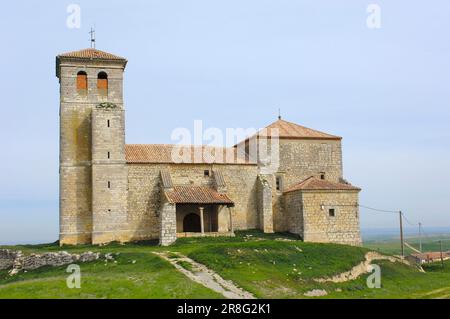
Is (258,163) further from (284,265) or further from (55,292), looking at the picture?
(55,292)

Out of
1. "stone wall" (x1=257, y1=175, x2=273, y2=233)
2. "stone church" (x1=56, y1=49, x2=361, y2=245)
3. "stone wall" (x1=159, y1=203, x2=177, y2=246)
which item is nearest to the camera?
"stone wall" (x1=159, y1=203, x2=177, y2=246)

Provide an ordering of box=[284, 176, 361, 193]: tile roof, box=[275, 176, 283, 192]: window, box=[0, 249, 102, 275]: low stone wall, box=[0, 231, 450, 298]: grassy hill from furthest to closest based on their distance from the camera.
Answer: box=[275, 176, 283, 192]: window < box=[284, 176, 361, 193]: tile roof < box=[0, 249, 102, 275]: low stone wall < box=[0, 231, 450, 298]: grassy hill

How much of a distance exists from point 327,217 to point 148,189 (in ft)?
38.7

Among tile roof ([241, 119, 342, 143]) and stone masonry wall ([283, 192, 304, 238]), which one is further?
tile roof ([241, 119, 342, 143])

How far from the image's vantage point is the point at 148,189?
39000 mm

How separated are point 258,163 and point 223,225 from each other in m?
5.47

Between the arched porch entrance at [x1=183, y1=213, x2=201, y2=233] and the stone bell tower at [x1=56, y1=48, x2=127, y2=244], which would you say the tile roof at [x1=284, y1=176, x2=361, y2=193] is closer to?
the arched porch entrance at [x1=183, y1=213, x2=201, y2=233]

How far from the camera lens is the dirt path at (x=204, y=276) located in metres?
22.5

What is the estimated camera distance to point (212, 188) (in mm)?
40500

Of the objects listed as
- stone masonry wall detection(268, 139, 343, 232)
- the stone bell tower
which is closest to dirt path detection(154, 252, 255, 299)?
the stone bell tower

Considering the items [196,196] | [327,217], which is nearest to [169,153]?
[196,196]

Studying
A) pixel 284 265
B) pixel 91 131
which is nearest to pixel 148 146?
pixel 91 131

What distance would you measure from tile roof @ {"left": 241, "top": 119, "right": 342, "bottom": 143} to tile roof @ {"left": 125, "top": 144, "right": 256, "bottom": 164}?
108 inches

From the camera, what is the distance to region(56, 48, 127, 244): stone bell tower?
37.0 meters
